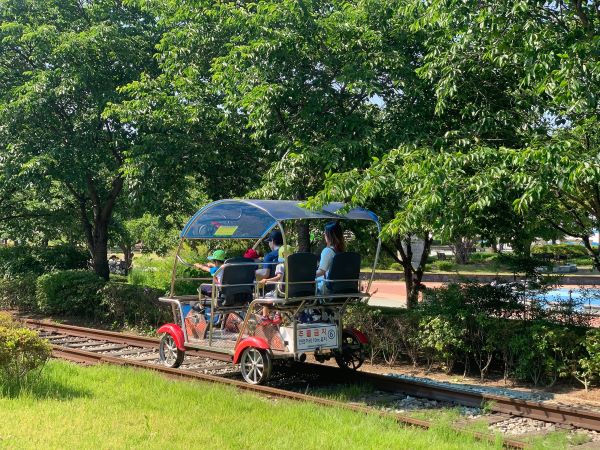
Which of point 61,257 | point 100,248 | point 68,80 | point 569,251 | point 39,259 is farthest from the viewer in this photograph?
point 569,251

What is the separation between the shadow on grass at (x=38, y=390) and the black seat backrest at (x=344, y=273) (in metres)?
3.59

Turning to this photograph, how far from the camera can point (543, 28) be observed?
9328 millimetres

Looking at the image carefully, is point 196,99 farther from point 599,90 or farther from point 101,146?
point 599,90

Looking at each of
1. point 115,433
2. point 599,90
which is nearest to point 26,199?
point 115,433

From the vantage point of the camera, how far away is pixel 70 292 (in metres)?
18.2

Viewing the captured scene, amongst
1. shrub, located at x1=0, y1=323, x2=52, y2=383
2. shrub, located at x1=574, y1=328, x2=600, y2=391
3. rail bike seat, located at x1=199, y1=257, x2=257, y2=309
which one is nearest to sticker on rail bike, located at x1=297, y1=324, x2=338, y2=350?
rail bike seat, located at x1=199, y1=257, x2=257, y2=309

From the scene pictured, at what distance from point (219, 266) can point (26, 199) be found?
13.6 meters

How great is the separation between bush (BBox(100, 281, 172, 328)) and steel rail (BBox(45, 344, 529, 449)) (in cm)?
358

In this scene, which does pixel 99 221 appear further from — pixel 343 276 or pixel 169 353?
pixel 343 276

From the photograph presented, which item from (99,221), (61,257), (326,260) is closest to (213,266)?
(326,260)

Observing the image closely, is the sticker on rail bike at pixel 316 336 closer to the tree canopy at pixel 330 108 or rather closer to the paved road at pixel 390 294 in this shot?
the tree canopy at pixel 330 108

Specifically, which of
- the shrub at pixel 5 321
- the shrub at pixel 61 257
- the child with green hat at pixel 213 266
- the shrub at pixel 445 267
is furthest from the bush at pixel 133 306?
the shrub at pixel 445 267

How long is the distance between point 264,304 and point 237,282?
3.93 feet

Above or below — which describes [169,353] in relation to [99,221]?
below
